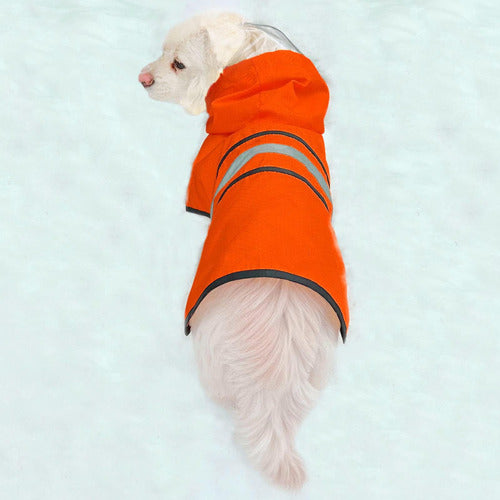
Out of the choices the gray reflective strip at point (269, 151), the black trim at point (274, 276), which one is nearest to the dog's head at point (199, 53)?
the gray reflective strip at point (269, 151)

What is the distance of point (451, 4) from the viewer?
A: 207cm

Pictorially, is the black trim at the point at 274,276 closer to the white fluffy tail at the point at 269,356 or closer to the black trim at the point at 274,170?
the white fluffy tail at the point at 269,356

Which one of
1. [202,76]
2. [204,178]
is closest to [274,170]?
[204,178]

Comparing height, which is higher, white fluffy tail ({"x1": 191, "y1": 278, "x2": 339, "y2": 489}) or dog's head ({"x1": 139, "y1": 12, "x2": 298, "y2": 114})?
dog's head ({"x1": 139, "y1": 12, "x2": 298, "y2": 114})

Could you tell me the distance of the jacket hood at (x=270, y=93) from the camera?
1120 mm

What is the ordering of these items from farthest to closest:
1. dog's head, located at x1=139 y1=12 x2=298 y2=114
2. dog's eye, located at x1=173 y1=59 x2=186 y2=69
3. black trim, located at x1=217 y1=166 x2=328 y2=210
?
dog's eye, located at x1=173 y1=59 x2=186 y2=69
dog's head, located at x1=139 y1=12 x2=298 y2=114
black trim, located at x1=217 y1=166 x2=328 y2=210

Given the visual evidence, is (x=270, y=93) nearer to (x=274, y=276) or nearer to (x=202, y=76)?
(x=202, y=76)

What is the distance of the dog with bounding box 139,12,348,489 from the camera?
921 millimetres

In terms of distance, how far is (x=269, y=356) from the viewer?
3.01ft

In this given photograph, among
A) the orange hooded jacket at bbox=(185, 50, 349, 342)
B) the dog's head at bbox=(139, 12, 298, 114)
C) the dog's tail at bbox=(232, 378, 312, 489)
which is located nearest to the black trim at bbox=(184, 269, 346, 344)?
the orange hooded jacket at bbox=(185, 50, 349, 342)

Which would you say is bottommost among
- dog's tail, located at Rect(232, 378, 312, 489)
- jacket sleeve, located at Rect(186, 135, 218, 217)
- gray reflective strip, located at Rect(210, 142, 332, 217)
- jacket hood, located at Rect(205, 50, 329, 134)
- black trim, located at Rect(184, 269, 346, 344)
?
dog's tail, located at Rect(232, 378, 312, 489)

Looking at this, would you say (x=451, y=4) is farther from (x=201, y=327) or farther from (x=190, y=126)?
(x=201, y=327)

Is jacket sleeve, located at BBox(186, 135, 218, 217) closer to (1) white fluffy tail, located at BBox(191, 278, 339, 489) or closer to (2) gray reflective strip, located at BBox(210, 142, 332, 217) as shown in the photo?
(2) gray reflective strip, located at BBox(210, 142, 332, 217)

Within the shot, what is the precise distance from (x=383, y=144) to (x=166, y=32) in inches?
33.7
